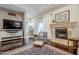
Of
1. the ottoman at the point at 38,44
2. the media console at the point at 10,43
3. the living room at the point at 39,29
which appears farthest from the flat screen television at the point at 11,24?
the ottoman at the point at 38,44

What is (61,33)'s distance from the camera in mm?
2115

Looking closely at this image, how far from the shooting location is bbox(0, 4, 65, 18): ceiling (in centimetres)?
199

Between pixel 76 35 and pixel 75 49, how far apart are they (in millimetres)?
290

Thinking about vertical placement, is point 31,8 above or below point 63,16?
above

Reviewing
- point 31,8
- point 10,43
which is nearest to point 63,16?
point 31,8

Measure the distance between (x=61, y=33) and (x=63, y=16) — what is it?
1.26 ft

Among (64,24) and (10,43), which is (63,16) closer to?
(64,24)

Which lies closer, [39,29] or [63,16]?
[63,16]

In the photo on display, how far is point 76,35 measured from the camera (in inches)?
76.9

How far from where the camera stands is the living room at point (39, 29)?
1955mm

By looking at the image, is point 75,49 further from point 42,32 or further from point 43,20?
point 43,20

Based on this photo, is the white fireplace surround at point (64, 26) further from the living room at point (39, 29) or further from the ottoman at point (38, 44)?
the ottoman at point (38, 44)

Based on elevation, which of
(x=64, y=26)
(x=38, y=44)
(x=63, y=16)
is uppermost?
(x=63, y=16)

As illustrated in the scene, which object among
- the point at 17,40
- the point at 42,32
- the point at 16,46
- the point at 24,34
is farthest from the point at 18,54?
the point at 42,32
